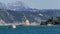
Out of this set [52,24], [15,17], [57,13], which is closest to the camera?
[52,24]

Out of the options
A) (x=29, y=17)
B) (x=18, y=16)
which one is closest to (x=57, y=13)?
(x=29, y=17)

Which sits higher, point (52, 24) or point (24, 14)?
point (52, 24)

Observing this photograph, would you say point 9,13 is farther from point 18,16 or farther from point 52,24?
point 52,24

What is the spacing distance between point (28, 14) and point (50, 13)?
577 centimetres

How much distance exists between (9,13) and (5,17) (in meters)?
2.44

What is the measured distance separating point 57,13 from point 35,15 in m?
6.87

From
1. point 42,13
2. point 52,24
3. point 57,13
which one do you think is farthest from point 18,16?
point 52,24

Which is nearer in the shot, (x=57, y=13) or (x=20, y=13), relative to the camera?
(x=57, y=13)

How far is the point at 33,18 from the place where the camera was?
261ft

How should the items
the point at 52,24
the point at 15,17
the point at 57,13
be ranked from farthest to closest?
the point at 15,17
the point at 57,13
the point at 52,24

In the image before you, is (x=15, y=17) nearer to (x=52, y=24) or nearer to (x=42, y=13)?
(x=42, y=13)

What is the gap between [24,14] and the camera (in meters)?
82.6

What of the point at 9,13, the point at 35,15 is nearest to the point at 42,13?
the point at 35,15

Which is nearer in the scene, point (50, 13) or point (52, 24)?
point (52, 24)
